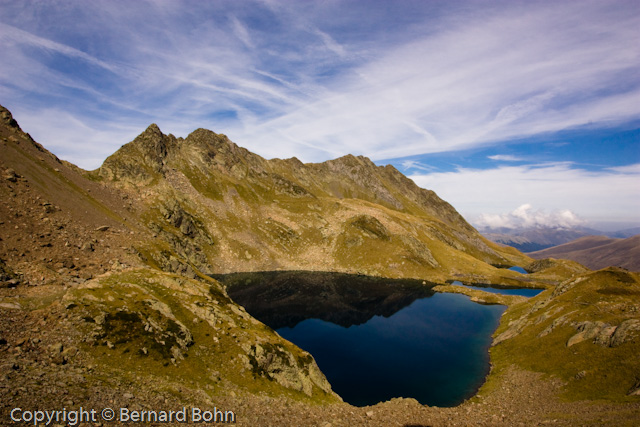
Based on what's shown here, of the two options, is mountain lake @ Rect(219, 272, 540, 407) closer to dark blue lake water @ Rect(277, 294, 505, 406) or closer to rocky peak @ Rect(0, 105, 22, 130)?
dark blue lake water @ Rect(277, 294, 505, 406)

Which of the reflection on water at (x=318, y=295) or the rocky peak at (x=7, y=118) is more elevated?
the rocky peak at (x=7, y=118)

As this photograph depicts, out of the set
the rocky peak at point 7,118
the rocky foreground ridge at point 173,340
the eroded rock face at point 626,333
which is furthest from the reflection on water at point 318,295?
the rocky peak at point 7,118

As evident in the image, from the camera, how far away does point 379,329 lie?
266 ft

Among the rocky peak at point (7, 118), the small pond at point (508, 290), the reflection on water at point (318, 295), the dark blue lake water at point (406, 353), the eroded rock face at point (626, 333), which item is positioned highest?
the rocky peak at point (7, 118)

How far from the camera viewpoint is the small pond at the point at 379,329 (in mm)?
51406

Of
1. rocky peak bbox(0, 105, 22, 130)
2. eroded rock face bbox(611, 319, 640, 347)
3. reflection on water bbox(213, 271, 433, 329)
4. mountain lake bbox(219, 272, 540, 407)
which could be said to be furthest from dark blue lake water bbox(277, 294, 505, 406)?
rocky peak bbox(0, 105, 22, 130)

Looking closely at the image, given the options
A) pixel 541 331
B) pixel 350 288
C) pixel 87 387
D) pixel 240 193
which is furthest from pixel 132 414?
pixel 240 193

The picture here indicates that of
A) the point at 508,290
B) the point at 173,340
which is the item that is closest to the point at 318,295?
the point at 173,340

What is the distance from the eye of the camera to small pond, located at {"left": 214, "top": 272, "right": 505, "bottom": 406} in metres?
51.4

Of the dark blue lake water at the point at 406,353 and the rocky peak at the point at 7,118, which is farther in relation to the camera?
the rocky peak at the point at 7,118

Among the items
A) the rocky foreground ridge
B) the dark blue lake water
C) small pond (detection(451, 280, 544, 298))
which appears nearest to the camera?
the rocky foreground ridge

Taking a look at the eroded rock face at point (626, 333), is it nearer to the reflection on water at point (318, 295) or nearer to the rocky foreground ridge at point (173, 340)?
the rocky foreground ridge at point (173, 340)

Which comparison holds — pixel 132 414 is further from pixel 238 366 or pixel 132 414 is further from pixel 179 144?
pixel 179 144

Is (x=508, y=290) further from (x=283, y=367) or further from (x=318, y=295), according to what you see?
(x=283, y=367)
